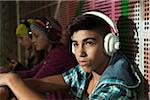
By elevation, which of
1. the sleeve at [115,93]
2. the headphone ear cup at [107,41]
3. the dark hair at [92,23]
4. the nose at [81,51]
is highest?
the dark hair at [92,23]

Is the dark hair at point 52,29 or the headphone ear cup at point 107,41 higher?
the dark hair at point 52,29

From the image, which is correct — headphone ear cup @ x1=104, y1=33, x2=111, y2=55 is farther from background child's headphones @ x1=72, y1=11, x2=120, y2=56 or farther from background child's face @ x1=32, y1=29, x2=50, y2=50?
background child's face @ x1=32, y1=29, x2=50, y2=50

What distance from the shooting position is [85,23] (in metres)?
1.27

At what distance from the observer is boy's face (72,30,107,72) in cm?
126

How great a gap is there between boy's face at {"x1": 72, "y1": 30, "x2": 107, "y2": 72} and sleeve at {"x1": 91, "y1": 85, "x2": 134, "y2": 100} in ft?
0.54

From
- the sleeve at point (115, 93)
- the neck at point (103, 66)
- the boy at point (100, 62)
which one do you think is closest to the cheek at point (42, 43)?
the boy at point (100, 62)

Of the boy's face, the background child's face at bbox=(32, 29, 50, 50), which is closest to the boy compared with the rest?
the boy's face

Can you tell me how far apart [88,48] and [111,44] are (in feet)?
0.29

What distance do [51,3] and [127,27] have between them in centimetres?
218

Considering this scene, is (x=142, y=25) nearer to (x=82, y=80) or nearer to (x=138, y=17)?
(x=138, y=17)

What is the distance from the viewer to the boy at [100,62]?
3.76 ft

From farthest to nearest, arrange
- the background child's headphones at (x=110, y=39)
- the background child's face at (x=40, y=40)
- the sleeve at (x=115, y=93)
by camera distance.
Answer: the background child's face at (x=40, y=40) → the background child's headphones at (x=110, y=39) → the sleeve at (x=115, y=93)

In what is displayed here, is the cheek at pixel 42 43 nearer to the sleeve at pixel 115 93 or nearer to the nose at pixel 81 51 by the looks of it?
the nose at pixel 81 51

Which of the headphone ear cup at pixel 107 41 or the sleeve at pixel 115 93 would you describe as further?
the headphone ear cup at pixel 107 41
